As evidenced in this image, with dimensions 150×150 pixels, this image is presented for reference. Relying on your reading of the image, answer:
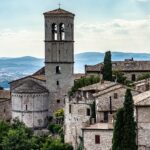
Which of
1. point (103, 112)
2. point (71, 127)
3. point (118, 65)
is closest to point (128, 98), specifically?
point (103, 112)

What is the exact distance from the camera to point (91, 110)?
65.4 meters

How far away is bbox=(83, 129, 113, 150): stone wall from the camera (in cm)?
5775

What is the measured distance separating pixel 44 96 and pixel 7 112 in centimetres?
692

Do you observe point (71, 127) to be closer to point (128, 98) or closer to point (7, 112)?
point (128, 98)

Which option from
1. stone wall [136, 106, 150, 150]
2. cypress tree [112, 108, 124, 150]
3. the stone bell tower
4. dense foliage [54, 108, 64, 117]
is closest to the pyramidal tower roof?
the stone bell tower

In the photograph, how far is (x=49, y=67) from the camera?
97.6 metres

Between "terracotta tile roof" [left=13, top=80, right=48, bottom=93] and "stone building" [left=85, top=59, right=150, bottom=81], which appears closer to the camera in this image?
"terracotta tile roof" [left=13, top=80, right=48, bottom=93]

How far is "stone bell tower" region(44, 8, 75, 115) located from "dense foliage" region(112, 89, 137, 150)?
140 feet

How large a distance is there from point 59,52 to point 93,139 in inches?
1579

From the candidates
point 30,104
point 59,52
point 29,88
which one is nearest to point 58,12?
point 59,52

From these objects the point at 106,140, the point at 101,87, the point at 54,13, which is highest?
the point at 54,13

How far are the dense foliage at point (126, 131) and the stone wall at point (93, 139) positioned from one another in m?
3.18

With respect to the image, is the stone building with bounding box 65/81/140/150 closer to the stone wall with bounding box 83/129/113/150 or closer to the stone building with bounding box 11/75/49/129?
the stone wall with bounding box 83/129/113/150

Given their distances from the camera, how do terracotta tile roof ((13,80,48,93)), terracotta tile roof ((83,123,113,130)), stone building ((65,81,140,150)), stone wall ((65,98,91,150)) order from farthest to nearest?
terracotta tile roof ((13,80,48,93)) → stone wall ((65,98,91,150)) → stone building ((65,81,140,150)) → terracotta tile roof ((83,123,113,130))
